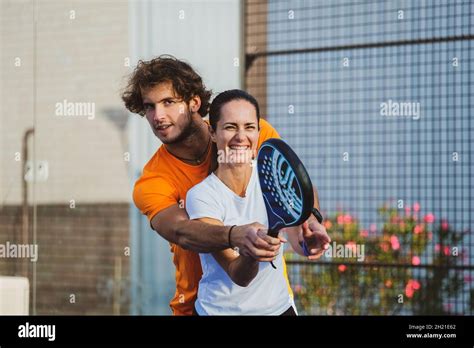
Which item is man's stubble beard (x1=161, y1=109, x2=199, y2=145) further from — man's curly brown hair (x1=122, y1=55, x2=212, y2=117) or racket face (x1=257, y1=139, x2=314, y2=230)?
racket face (x1=257, y1=139, x2=314, y2=230)

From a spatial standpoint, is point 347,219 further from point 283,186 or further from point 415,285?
point 283,186

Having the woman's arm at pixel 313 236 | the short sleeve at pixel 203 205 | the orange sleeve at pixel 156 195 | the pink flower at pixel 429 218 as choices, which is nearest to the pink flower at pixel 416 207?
the pink flower at pixel 429 218

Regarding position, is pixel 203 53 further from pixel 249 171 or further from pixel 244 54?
pixel 249 171

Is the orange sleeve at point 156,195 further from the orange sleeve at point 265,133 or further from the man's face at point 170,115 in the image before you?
the orange sleeve at point 265,133

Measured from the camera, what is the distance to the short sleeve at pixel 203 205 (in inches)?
110

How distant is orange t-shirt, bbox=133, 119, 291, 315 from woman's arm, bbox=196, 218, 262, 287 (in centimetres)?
13

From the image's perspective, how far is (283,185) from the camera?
8.43 ft

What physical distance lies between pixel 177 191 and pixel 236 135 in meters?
0.30

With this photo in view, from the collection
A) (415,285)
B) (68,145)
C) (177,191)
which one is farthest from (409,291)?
(68,145)

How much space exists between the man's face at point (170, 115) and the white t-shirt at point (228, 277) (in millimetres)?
228

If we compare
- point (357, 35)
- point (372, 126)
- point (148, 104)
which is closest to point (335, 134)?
point (372, 126)
